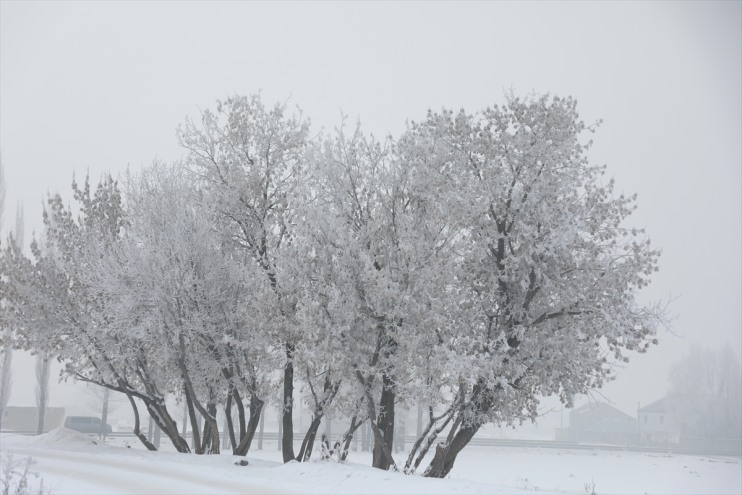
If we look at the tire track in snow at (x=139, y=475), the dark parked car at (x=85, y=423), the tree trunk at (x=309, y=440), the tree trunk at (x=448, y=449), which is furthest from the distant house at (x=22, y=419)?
the tree trunk at (x=448, y=449)

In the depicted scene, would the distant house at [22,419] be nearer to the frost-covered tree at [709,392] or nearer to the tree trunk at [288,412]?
the tree trunk at [288,412]

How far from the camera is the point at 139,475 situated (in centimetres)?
1914

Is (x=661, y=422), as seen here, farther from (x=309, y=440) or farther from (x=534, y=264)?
(x=534, y=264)

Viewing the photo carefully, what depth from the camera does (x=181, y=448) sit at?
89.9 ft

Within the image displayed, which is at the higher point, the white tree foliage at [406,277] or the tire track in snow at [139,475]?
the white tree foliage at [406,277]

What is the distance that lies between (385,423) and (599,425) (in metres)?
106

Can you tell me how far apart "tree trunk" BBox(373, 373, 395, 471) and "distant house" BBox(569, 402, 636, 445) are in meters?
94.3

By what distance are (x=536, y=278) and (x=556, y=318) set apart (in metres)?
1.68

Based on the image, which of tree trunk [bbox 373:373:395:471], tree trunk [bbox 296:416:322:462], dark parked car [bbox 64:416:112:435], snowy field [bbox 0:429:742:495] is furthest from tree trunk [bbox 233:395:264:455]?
dark parked car [bbox 64:416:112:435]

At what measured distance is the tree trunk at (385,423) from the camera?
20875mm

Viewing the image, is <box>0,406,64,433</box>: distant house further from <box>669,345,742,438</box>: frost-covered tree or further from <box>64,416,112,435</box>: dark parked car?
<box>669,345,742,438</box>: frost-covered tree

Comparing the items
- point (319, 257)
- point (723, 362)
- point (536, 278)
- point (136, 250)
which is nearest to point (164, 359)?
point (136, 250)

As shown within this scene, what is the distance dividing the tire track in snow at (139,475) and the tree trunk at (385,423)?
422 centimetres

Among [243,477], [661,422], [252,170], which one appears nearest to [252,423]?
[243,477]
